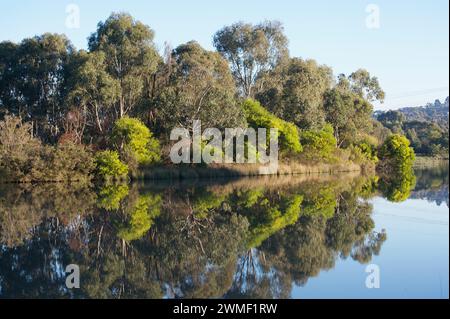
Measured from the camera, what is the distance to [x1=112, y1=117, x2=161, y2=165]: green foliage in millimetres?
33750

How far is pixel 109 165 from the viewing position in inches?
1277

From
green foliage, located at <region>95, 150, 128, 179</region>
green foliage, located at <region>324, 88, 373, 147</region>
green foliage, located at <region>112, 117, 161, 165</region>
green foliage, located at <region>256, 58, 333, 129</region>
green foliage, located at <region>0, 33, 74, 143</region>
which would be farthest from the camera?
green foliage, located at <region>324, 88, 373, 147</region>

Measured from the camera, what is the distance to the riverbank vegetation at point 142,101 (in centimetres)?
3256

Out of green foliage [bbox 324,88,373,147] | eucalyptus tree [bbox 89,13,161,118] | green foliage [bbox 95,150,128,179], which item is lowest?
green foliage [bbox 95,150,128,179]

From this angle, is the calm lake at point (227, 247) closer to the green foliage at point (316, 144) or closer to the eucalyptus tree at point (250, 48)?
the green foliage at point (316, 144)

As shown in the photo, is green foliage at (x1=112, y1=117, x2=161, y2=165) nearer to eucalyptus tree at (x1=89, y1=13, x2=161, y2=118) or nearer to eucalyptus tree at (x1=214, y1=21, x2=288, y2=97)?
eucalyptus tree at (x1=89, y1=13, x2=161, y2=118)

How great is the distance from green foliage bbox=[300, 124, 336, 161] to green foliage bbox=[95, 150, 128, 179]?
15.3 meters

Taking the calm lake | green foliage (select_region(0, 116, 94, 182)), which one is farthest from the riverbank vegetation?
the calm lake

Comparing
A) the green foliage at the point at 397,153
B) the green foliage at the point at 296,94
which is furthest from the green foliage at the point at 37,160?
the green foliage at the point at 397,153

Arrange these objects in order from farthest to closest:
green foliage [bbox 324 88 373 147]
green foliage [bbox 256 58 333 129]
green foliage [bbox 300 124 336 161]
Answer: green foliage [bbox 324 88 373 147] < green foliage [bbox 256 58 333 129] < green foliage [bbox 300 124 336 161]

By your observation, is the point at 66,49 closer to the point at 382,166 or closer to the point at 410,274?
the point at 382,166

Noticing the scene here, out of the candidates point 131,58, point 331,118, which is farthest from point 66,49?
point 331,118

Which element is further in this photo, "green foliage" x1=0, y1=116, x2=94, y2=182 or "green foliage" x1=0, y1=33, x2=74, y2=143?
"green foliage" x1=0, y1=33, x2=74, y2=143

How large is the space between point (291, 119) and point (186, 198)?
2401 cm
